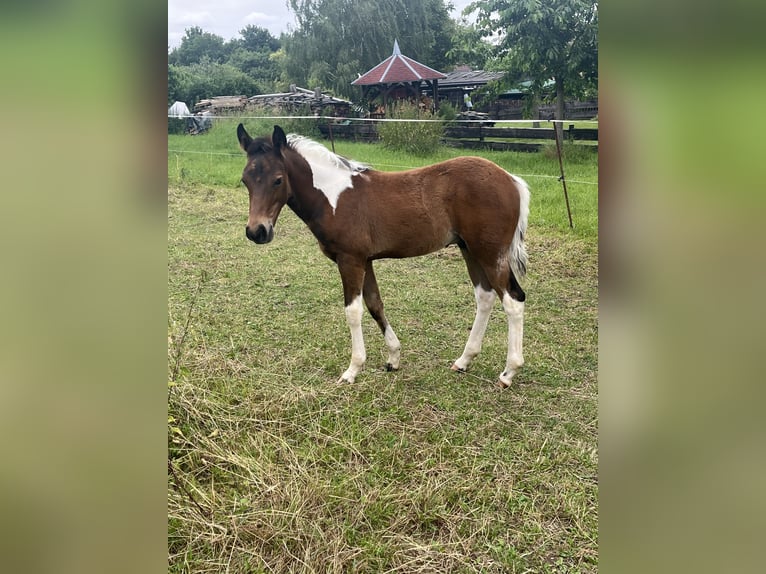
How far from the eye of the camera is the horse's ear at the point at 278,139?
2.81 meters

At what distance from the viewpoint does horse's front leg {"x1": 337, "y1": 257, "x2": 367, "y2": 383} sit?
9.89ft

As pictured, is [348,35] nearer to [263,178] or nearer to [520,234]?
[263,178]

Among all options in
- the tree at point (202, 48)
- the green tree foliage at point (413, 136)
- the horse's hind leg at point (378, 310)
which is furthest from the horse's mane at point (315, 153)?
the tree at point (202, 48)

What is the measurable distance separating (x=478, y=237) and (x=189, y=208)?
4817 mm

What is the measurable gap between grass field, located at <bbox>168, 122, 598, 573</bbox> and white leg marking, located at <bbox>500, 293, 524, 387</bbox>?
10 cm

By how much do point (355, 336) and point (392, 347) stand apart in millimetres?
276

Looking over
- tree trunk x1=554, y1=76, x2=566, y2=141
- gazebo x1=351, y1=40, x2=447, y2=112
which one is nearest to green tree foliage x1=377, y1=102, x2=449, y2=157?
gazebo x1=351, y1=40, x2=447, y2=112

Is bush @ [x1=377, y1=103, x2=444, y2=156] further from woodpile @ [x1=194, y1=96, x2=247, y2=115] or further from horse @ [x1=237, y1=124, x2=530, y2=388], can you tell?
woodpile @ [x1=194, y1=96, x2=247, y2=115]

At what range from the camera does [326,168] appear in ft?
9.86

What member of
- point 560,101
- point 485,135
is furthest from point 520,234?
point 485,135
